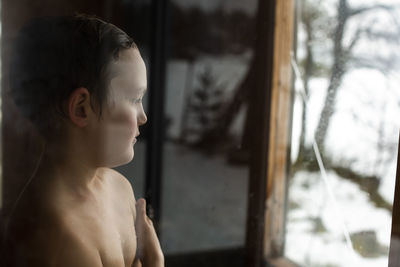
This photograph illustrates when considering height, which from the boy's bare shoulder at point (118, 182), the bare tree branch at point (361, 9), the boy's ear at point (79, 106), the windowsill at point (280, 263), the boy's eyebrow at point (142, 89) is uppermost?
the bare tree branch at point (361, 9)

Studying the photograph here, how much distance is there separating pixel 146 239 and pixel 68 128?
0.16m

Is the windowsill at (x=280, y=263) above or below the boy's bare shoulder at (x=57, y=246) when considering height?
below

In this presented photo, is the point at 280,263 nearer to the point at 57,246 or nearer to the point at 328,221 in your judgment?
the point at 328,221

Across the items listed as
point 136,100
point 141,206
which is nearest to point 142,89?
point 136,100

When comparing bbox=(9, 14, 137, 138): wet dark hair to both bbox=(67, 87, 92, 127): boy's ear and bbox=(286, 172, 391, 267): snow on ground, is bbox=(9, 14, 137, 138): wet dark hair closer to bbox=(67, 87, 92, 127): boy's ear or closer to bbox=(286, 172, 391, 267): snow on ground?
bbox=(67, 87, 92, 127): boy's ear

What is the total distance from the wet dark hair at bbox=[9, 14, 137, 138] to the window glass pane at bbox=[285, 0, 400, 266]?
0.28m

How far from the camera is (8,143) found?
1.63ft

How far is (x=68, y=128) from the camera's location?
19.3 inches

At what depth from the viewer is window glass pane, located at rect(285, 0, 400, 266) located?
23.3 inches

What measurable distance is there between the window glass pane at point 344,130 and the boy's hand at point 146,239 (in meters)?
0.19

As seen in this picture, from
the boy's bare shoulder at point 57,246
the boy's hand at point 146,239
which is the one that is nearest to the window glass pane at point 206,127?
the boy's hand at point 146,239

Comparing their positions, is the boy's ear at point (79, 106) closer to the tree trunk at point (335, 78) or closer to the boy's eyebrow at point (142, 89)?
the boy's eyebrow at point (142, 89)

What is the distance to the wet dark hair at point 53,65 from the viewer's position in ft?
1.58

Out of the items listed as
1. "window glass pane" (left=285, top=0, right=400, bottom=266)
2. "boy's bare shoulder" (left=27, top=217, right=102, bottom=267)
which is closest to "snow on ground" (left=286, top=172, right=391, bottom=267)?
"window glass pane" (left=285, top=0, right=400, bottom=266)
